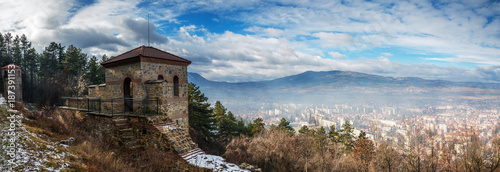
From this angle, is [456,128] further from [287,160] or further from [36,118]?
[36,118]

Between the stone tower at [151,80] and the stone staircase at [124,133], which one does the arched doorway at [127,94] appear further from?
the stone staircase at [124,133]

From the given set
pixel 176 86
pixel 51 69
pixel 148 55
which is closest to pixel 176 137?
pixel 176 86

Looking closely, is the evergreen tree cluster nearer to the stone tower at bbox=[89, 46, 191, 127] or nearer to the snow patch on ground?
the stone tower at bbox=[89, 46, 191, 127]

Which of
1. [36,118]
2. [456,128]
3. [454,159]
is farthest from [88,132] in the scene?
[456,128]

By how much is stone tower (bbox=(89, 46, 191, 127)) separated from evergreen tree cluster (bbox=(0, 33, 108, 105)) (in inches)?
642

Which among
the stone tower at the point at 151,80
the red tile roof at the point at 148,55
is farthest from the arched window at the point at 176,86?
the red tile roof at the point at 148,55

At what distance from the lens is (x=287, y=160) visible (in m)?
12.3

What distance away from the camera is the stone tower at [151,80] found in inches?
490

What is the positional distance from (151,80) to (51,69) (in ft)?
143

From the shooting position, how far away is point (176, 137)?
34.5 feet

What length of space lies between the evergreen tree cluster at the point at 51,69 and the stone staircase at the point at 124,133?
787 inches

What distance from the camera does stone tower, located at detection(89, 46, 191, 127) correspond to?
12.4m

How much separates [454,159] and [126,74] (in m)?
18.2

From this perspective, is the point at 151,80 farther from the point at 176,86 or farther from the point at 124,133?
the point at 124,133
